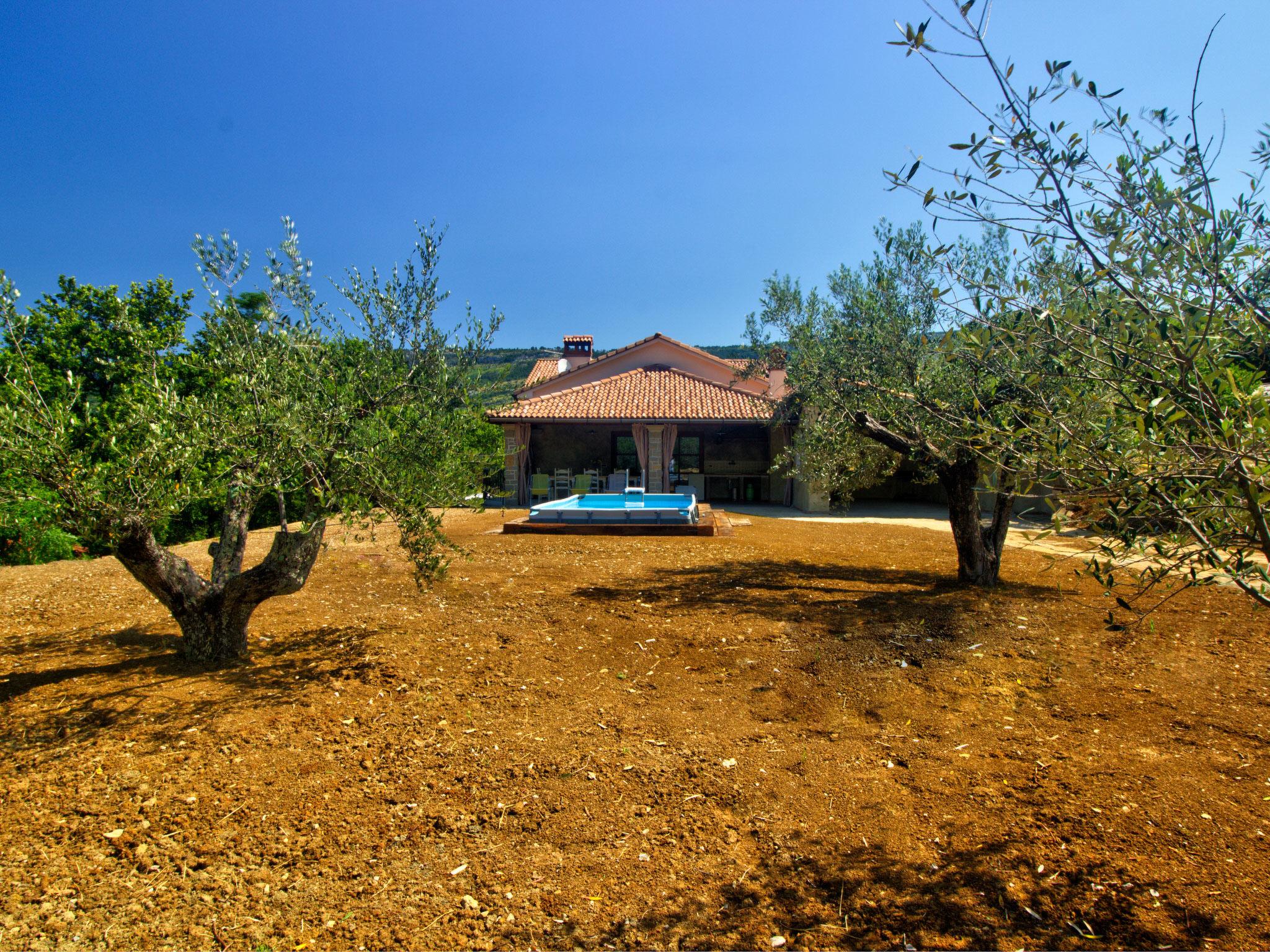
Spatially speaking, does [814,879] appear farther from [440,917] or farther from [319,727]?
[319,727]

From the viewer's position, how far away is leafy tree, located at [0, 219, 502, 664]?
10.8ft

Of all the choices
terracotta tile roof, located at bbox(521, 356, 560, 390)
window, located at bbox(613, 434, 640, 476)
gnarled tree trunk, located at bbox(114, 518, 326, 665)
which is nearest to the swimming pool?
window, located at bbox(613, 434, 640, 476)

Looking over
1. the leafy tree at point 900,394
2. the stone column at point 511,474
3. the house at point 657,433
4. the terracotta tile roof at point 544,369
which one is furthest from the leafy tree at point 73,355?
the terracotta tile roof at point 544,369

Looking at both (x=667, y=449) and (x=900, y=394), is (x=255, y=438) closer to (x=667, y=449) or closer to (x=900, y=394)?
(x=900, y=394)

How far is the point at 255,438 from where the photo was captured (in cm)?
361

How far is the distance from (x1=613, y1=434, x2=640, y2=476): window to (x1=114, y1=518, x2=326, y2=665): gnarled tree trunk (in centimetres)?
1721

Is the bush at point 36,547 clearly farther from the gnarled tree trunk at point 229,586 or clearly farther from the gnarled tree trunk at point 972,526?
the gnarled tree trunk at point 972,526

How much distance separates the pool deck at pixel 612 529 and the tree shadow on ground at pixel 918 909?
9.20 m

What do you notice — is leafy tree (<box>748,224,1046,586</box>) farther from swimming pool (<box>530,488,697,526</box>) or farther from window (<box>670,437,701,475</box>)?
window (<box>670,437,701,475</box>)

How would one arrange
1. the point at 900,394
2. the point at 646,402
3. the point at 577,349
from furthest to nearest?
the point at 577,349, the point at 646,402, the point at 900,394

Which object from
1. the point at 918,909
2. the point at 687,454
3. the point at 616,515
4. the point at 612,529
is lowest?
the point at 918,909

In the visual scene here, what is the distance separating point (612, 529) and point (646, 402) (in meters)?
8.47

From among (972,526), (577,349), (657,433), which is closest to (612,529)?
(972,526)

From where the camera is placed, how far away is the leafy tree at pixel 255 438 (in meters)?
3.30
